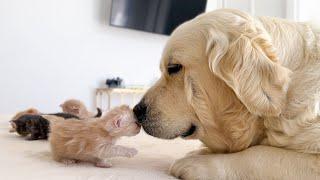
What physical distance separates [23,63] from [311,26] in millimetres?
3258

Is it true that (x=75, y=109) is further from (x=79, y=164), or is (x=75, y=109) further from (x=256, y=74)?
(x=256, y=74)

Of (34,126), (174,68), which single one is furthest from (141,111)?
(34,126)

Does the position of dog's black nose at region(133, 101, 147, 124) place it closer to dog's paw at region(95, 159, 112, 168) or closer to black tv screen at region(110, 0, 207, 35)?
dog's paw at region(95, 159, 112, 168)

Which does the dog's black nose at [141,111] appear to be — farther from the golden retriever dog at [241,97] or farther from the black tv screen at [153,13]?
the black tv screen at [153,13]

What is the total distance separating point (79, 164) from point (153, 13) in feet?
12.9

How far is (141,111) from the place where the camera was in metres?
0.99

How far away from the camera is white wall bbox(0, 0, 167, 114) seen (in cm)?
370

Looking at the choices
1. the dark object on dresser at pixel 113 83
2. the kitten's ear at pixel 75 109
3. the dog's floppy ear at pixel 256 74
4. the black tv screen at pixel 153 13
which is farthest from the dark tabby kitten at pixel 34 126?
the black tv screen at pixel 153 13

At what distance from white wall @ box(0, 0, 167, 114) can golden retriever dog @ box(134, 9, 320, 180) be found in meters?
3.06

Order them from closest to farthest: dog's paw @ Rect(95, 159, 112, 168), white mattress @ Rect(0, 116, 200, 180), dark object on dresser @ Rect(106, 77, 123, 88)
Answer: white mattress @ Rect(0, 116, 200, 180)
dog's paw @ Rect(95, 159, 112, 168)
dark object on dresser @ Rect(106, 77, 123, 88)

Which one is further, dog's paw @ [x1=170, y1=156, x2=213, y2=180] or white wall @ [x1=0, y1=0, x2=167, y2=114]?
white wall @ [x1=0, y1=0, x2=167, y2=114]

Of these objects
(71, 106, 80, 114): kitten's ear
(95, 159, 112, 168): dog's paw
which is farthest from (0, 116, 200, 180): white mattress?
(71, 106, 80, 114): kitten's ear

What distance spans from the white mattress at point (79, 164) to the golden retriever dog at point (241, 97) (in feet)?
0.30

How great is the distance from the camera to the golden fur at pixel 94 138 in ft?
3.02
